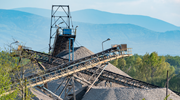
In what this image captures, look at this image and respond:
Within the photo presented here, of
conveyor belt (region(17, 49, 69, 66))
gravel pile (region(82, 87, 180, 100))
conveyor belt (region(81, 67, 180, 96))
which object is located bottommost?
gravel pile (region(82, 87, 180, 100))

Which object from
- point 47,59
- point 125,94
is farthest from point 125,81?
point 47,59

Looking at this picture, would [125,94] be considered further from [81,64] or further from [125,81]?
[81,64]

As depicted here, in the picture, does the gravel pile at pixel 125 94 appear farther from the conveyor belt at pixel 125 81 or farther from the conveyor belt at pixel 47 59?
the conveyor belt at pixel 47 59

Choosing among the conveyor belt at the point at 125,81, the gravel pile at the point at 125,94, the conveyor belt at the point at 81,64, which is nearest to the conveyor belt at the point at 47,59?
the conveyor belt at the point at 81,64

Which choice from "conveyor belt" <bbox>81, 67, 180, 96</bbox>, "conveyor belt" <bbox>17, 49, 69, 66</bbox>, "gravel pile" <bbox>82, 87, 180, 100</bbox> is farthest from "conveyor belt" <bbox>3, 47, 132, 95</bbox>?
"conveyor belt" <bbox>17, 49, 69, 66</bbox>

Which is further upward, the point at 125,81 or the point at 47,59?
the point at 47,59

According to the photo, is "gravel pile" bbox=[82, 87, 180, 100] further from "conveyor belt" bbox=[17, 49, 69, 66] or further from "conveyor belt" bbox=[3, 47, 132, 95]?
"conveyor belt" bbox=[17, 49, 69, 66]

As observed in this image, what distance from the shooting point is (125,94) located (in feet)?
102

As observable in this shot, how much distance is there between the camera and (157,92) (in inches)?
1247

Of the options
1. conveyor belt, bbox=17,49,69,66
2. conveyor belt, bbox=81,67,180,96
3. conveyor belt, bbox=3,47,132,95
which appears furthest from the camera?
conveyor belt, bbox=17,49,69,66

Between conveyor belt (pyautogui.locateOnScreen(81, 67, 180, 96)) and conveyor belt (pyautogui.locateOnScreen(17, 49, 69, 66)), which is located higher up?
conveyor belt (pyautogui.locateOnScreen(17, 49, 69, 66))

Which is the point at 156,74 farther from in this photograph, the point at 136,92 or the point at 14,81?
the point at 14,81

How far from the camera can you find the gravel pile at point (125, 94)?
30562 millimetres

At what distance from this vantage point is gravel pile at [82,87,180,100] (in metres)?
30.6
